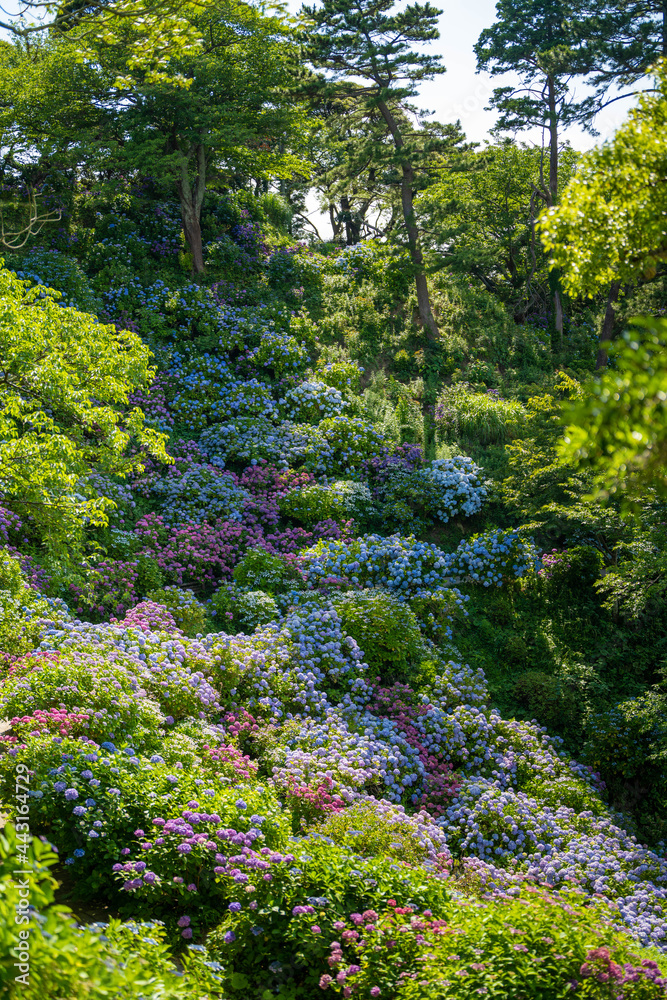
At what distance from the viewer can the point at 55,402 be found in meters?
8.03

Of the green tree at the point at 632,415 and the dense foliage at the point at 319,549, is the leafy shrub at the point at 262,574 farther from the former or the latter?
the green tree at the point at 632,415

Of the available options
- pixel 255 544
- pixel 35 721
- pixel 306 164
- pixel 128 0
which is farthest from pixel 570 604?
pixel 306 164

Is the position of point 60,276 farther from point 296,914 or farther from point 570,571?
point 296,914

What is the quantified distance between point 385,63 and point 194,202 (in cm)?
565

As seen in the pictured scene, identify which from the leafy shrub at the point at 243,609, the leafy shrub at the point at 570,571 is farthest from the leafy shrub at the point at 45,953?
the leafy shrub at the point at 570,571

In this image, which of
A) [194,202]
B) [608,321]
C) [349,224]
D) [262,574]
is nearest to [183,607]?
[262,574]

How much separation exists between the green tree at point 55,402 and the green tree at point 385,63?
848 cm

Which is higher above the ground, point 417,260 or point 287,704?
point 417,260

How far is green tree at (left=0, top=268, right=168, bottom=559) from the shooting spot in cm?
745

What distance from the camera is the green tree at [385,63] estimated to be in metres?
16.8

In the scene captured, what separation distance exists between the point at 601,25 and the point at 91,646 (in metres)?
18.5

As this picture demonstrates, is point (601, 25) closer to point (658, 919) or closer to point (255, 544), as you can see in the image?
point (255, 544)

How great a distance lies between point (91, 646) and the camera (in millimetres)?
6648

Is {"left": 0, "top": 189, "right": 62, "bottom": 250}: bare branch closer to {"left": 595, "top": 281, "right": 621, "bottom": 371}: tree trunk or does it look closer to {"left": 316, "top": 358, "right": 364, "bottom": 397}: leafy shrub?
{"left": 316, "top": 358, "right": 364, "bottom": 397}: leafy shrub
